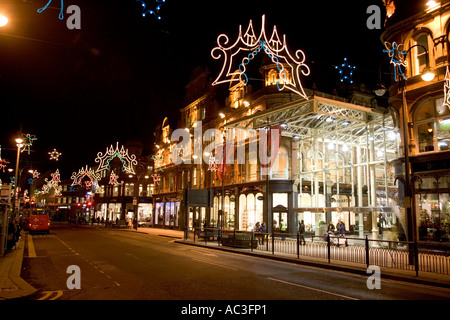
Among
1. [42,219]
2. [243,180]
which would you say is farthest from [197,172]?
[42,219]

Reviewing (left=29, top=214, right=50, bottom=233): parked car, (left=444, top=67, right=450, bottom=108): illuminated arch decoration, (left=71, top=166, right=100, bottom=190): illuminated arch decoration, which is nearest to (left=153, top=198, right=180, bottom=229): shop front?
(left=71, top=166, right=100, bottom=190): illuminated arch decoration

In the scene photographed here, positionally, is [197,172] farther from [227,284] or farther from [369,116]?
[227,284]

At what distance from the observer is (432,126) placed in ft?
66.0

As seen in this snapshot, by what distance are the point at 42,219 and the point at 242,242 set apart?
24.9 metres

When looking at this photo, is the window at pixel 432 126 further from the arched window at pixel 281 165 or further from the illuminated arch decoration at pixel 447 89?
the arched window at pixel 281 165

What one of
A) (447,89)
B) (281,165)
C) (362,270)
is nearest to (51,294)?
(362,270)

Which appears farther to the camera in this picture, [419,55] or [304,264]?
[419,55]

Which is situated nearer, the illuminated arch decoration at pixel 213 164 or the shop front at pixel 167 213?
the illuminated arch decoration at pixel 213 164

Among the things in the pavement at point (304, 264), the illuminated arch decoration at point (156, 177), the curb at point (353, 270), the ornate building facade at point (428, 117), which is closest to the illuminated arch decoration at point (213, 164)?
the curb at point (353, 270)

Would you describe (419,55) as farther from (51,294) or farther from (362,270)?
(51,294)

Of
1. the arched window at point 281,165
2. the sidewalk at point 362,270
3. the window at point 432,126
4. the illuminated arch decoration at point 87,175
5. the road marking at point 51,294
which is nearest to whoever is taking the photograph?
the road marking at point 51,294

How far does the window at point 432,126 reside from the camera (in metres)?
19.5

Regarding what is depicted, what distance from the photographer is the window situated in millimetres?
19547

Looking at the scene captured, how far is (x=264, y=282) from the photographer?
1073cm
